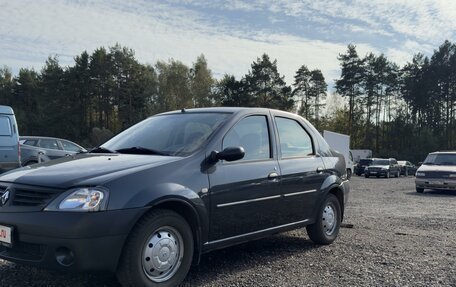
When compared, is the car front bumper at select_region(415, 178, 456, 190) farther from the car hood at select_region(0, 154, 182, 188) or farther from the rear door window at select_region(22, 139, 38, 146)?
the car hood at select_region(0, 154, 182, 188)

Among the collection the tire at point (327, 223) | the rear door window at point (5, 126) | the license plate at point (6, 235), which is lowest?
the tire at point (327, 223)

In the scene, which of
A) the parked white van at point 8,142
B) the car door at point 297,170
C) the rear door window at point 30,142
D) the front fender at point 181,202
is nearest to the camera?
the front fender at point 181,202

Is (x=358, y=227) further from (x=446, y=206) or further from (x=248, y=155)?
(x=446, y=206)

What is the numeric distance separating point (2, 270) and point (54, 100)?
193ft

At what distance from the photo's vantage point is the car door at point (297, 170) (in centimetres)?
551

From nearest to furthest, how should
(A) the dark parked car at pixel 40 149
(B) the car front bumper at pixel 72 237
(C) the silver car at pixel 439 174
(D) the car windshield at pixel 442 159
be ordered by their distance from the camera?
1. (B) the car front bumper at pixel 72 237
2. (C) the silver car at pixel 439 174
3. (A) the dark parked car at pixel 40 149
4. (D) the car windshield at pixel 442 159

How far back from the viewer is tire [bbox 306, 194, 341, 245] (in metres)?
6.21

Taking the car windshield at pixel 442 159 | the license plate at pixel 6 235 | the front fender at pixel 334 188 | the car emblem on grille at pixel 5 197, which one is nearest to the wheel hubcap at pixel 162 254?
the license plate at pixel 6 235

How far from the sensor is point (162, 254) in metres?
4.05

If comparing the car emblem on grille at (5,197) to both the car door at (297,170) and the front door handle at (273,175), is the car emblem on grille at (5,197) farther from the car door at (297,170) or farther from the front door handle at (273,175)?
the car door at (297,170)

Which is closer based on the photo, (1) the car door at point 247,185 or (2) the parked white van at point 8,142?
(1) the car door at point 247,185

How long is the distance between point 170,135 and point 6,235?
73.4 inches

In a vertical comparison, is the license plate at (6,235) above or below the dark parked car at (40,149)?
below

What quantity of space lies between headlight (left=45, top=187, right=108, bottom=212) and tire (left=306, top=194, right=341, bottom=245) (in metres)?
3.35
